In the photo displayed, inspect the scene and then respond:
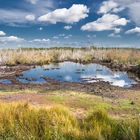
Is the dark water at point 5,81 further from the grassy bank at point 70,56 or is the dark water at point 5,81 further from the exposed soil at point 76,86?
the grassy bank at point 70,56

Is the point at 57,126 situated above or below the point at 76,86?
above

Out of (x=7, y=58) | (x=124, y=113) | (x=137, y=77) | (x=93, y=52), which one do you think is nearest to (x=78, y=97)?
(x=124, y=113)

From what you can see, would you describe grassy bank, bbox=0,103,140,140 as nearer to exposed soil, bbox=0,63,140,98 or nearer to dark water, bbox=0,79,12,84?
exposed soil, bbox=0,63,140,98

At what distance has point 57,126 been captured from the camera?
27.3 feet

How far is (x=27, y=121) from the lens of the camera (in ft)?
28.7

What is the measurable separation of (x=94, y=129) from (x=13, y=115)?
2291 millimetres

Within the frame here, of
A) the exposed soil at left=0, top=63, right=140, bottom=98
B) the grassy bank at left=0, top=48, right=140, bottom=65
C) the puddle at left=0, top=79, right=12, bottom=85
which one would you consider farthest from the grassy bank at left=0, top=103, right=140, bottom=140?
the grassy bank at left=0, top=48, right=140, bottom=65

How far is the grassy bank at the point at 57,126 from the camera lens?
7.79m

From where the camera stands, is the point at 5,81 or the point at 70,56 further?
the point at 70,56

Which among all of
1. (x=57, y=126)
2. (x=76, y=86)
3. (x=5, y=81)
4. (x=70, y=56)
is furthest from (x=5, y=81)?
(x=70, y=56)

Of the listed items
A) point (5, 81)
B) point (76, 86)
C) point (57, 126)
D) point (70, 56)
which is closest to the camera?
point (57, 126)

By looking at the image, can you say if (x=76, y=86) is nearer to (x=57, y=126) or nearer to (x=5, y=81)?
(x=5, y=81)

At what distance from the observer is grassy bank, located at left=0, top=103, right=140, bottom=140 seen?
779 cm

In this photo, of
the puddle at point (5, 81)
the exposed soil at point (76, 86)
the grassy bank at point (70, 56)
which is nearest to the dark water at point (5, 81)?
the puddle at point (5, 81)
